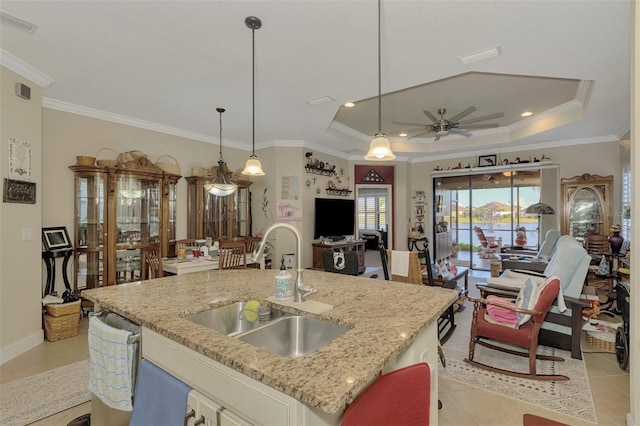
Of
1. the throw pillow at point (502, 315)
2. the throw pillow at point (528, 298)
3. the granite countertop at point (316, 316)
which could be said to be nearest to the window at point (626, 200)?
the throw pillow at point (528, 298)

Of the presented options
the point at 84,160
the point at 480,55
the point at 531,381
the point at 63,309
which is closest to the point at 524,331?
the point at 531,381

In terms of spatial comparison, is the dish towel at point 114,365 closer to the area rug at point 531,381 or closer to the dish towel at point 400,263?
the area rug at point 531,381

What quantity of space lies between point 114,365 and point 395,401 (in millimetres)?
1298

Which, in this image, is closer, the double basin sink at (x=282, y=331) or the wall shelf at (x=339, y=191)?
the double basin sink at (x=282, y=331)

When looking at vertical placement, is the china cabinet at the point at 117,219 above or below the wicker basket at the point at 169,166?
below

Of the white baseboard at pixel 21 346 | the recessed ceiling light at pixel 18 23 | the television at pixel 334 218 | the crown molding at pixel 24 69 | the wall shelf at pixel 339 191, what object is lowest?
the white baseboard at pixel 21 346

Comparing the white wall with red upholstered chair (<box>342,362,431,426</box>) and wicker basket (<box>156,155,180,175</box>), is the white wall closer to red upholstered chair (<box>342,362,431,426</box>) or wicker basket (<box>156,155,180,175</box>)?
wicker basket (<box>156,155,180,175</box>)

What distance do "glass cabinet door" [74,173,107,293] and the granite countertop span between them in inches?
96.6

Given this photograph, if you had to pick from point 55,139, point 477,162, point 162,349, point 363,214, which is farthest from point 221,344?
point 363,214

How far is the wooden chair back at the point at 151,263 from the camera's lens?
13.0 feet

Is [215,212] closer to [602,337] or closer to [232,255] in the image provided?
[232,255]

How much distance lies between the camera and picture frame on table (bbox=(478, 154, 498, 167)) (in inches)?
259

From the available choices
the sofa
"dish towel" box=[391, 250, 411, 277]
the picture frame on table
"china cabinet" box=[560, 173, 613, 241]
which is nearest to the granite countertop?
"dish towel" box=[391, 250, 411, 277]

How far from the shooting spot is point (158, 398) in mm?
1299
